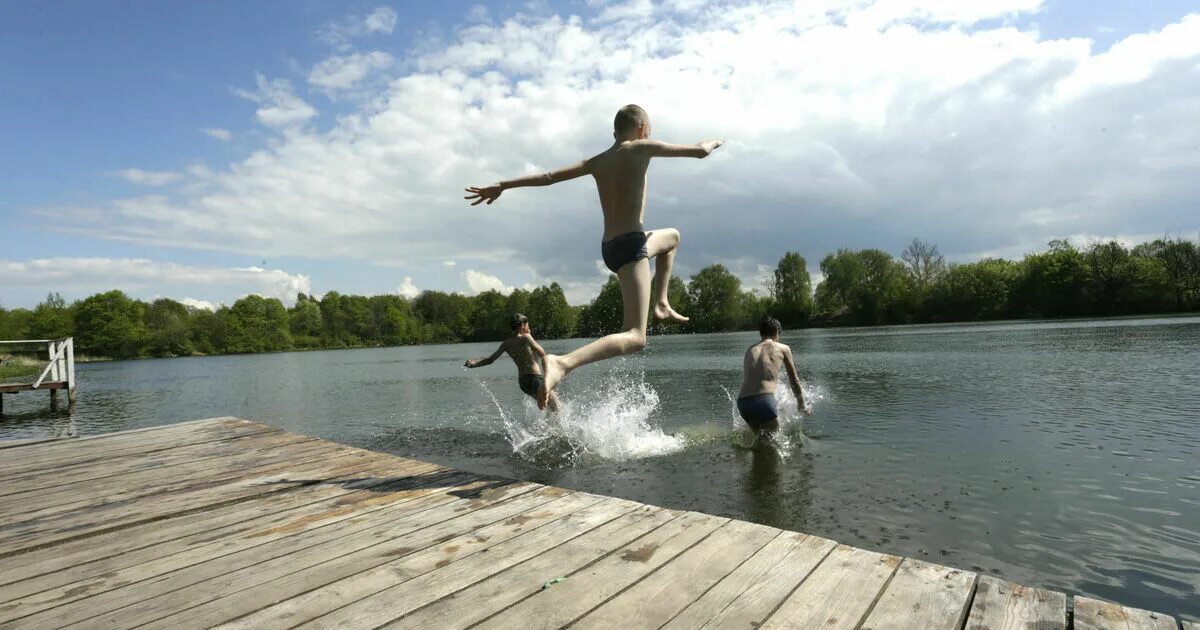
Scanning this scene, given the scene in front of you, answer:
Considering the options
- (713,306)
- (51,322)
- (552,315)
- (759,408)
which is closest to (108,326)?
(51,322)

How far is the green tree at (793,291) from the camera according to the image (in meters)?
106

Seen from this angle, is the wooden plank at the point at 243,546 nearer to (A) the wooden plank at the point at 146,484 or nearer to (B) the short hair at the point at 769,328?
(A) the wooden plank at the point at 146,484

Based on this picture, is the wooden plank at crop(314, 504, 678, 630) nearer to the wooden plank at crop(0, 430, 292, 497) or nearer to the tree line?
the wooden plank at crop(0, 430, 292, 497)

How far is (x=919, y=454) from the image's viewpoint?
388 inches

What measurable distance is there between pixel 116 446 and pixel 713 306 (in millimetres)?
104226

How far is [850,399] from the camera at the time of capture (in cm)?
1728

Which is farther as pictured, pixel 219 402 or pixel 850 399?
pixel 219 402

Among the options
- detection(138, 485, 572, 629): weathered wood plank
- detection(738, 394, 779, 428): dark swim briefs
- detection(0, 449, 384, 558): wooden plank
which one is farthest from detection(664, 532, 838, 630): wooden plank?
detection(738, 394, 779, 428): dark swim briefs

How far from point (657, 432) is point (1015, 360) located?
2153cm

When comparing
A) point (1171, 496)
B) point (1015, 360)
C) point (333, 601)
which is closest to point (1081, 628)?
point (333, 601)

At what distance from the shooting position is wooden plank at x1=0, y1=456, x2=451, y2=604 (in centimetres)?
303

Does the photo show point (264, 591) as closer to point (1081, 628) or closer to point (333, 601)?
point (333, 601)

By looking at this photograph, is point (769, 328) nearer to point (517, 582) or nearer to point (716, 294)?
point (517, 582)

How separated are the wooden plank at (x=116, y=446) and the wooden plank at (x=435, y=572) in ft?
19.1
